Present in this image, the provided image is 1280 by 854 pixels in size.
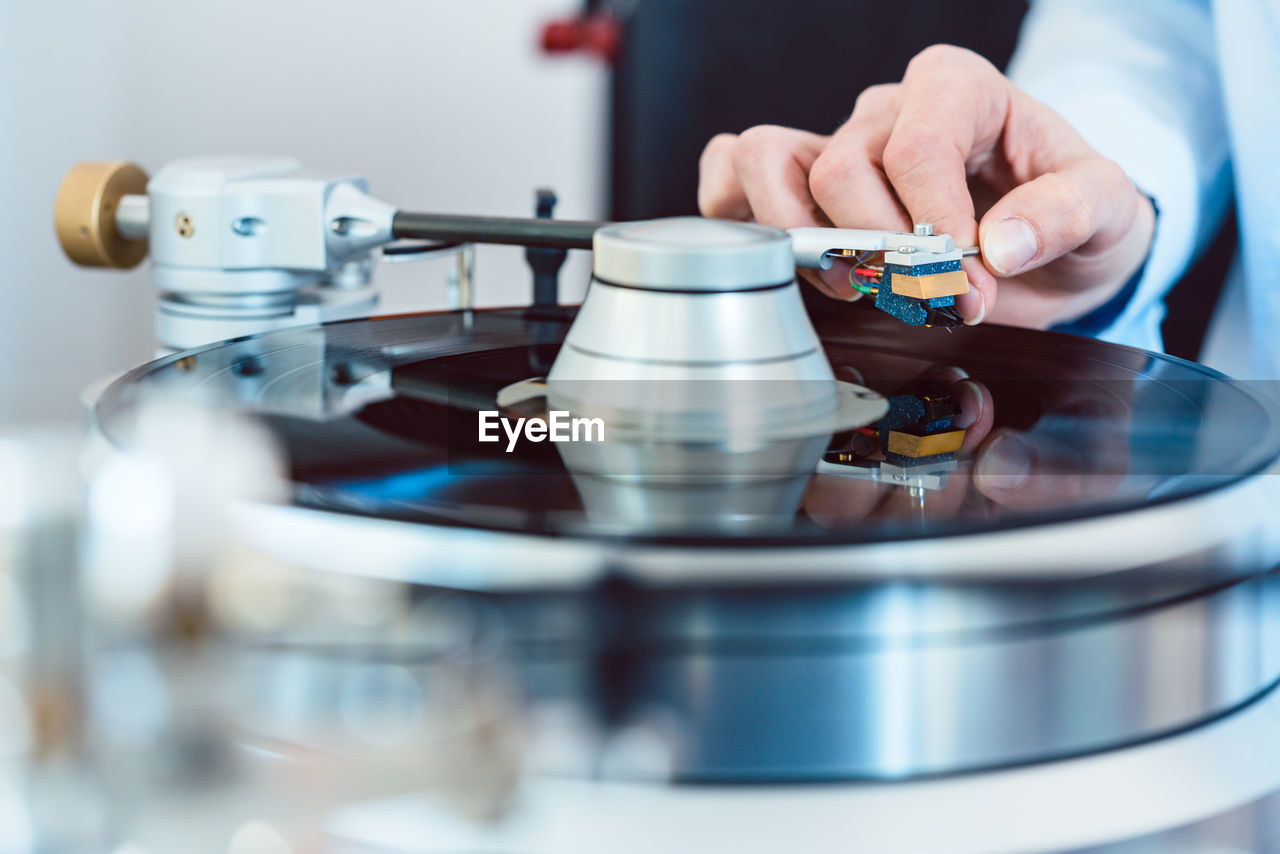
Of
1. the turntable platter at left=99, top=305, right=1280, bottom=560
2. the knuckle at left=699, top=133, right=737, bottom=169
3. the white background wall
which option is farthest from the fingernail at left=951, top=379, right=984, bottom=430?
the white background wall

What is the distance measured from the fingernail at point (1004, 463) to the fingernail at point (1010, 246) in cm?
11

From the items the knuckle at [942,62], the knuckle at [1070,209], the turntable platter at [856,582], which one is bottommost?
the turntable platter at [856,582]

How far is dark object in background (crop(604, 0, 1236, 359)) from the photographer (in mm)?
1348

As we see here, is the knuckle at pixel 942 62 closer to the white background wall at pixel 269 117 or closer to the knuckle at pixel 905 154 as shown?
the knuckle at pixel 905 154

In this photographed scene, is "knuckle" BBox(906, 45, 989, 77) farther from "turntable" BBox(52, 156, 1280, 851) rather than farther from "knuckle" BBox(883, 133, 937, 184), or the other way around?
"turntable" BBox(52, 156, 1280, 851)

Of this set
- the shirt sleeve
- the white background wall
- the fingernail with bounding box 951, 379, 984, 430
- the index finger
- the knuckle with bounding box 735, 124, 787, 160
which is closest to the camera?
the fingernail with bounding box 951, 379, 984, 430

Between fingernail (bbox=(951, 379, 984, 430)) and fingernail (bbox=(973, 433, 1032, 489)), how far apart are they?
0.02 meters

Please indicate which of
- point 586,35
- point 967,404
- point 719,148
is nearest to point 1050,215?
point 967,404

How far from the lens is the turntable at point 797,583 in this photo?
264 mm

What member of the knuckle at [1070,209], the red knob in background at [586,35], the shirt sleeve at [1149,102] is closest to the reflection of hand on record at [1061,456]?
the knuckle at [1070,209]

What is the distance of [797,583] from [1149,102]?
2.56 ft

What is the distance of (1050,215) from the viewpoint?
52cm

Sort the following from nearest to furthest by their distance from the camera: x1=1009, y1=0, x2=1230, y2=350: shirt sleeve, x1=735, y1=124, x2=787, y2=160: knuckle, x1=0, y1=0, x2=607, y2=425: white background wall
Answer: x1=735, y1=124, x2=787, y2=160: knuckle < x1=1009, y1=0, x2=1230, y2=350: shirt sleeve < x1=0, y1=0, x2=607, y2=425: white background wall

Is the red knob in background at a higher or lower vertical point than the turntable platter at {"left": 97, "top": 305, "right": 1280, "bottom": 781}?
higher
